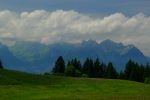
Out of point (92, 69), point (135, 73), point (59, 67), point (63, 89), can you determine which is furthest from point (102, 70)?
point (63, 89)

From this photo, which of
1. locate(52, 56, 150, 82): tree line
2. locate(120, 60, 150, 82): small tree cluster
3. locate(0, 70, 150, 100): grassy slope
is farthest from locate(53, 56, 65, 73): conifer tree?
locate(0, 70, 150, 100): grassy slope

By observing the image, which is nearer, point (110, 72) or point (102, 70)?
point (110, 72)

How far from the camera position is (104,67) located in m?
176

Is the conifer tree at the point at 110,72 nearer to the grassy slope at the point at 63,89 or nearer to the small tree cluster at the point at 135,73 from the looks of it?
the small tree cluster at the point at 135,73

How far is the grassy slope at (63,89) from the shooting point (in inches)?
2339

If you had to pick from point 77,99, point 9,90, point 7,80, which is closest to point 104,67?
point 7,80

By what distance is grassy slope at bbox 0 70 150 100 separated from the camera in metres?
59.4

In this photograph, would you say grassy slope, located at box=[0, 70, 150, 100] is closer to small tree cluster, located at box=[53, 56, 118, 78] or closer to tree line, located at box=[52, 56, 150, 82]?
small tree cluster, located at box=[53, 56, 118, 78]

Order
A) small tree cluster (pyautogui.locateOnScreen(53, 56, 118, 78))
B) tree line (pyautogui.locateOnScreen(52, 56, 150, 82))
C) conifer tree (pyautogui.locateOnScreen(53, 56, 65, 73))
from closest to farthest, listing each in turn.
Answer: conifer tree (pyautogui.locateOnScreen(53, 56, 65, 73))
small tree cluster (pyautogui.locateOnScreen(53, 56, 118, 78))
tree line (pyautogui.locateOnScreen(52, 56, 150, 82))

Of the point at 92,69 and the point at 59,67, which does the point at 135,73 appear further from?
the point at 59,67

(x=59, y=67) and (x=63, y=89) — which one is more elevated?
(x=59, y=67)

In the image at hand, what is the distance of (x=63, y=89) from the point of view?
7512 cm

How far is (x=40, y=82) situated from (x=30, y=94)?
26.6m

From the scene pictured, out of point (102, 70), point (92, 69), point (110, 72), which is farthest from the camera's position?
point (102, 70)
